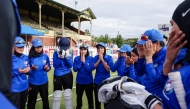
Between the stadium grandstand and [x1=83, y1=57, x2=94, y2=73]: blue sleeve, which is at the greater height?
the stadium grandstand

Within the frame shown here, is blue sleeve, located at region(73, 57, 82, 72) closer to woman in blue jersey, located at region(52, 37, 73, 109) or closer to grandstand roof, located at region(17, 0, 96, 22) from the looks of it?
woman in blue jersey, located at region(52, 37, 73, 109)

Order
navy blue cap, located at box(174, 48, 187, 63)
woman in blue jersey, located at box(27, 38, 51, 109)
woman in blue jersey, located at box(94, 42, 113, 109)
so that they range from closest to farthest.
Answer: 1. navy blue cap, located at box(174, 48, 187, 63)
2. woman in blue jersey, located at box(27, 38, 51, 109)
3. woman in blue jersey, located at box(94, 42, 113, 109)

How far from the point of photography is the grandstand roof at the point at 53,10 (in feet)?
82.9

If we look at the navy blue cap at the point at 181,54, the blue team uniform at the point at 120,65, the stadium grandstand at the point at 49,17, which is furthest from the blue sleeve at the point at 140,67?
the stadium grandstand at the point at 49,17

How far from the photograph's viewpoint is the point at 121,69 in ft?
14.5

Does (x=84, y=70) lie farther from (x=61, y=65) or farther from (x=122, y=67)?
(x=122, y=67)

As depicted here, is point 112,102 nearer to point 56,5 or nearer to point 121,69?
point 121,69

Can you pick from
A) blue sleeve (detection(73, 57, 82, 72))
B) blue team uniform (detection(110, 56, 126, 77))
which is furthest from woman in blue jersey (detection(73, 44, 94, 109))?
blue team uniform (detection(110, 56, 126, 77))

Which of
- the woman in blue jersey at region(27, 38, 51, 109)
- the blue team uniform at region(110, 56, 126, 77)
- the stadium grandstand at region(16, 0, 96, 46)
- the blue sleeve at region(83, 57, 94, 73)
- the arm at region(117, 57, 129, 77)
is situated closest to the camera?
the arm at region(117, 57, 129, 77)

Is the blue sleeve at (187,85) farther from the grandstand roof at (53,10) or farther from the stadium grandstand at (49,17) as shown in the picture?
the grandstand roof at (53,10)

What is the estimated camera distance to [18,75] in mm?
3926

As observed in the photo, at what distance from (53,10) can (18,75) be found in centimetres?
2783

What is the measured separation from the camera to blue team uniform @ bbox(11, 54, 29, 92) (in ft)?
12.6

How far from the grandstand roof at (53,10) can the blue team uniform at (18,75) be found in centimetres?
2071
